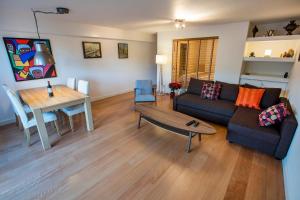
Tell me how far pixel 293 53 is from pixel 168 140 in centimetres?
355

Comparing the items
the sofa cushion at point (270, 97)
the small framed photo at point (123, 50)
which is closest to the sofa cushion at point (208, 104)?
the sofa cushion at point (270, 97)

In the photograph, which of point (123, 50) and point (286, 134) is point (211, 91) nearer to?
point (286, 134)

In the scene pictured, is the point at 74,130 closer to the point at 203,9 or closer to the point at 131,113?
the point at 131,113

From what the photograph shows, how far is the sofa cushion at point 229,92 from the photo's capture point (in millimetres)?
3431

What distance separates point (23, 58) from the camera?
3.33 meters

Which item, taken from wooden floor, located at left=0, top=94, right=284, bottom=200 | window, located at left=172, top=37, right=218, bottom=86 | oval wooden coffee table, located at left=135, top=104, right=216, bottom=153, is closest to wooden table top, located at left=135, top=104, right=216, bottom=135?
oval wooden coffee table, located at left=135, top=104, right=216, bottom=153

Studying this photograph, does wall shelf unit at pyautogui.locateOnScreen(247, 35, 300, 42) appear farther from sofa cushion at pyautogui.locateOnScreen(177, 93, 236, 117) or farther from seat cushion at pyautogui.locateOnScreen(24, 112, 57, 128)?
seat cushion at pyautogui.locateOnScreen(24, 112, 57, 128)

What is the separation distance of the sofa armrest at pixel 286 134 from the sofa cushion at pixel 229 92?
1270 millimetres

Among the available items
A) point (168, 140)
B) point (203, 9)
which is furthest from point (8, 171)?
point (203, 9)

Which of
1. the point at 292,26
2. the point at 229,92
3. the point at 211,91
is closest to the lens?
the point at 292,26

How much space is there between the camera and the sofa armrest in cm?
205

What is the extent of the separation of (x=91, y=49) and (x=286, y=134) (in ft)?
15.7

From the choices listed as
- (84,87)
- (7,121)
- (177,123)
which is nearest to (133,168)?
(177,123)

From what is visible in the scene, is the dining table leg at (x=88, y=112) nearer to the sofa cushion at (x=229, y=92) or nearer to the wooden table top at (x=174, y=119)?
the wooden table top at (x=174, y=119)
